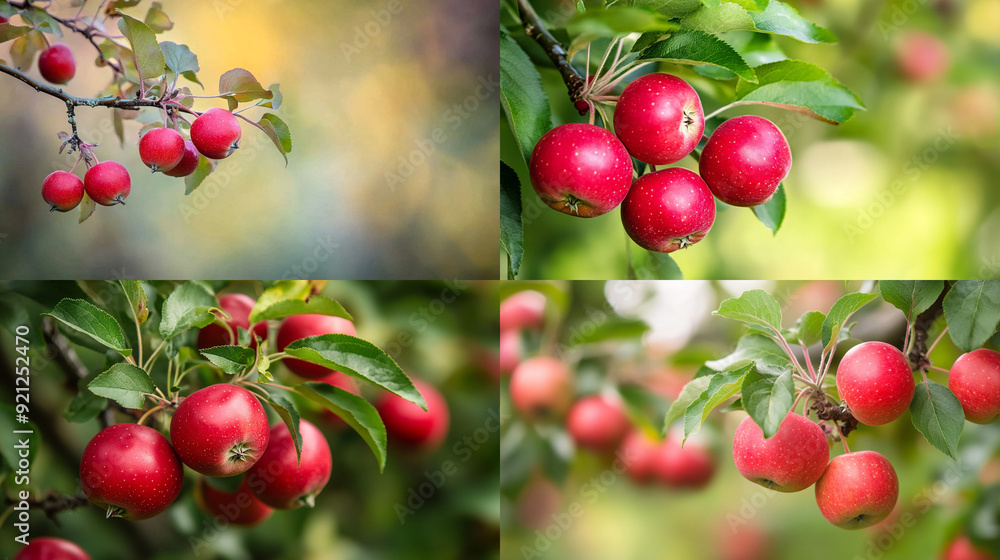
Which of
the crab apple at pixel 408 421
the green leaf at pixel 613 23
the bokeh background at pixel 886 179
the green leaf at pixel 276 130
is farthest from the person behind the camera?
the bokeh background at pixel 886 179

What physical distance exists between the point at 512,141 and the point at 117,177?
1.51 feet

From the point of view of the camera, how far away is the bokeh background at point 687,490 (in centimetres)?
97

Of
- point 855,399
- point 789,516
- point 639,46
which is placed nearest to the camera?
point 639,46

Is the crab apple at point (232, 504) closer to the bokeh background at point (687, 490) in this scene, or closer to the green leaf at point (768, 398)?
the bokeh background at point (687, 490)

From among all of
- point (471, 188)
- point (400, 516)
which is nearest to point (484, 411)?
point (400, 516)

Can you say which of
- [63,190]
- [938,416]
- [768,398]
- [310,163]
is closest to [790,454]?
[768,398]

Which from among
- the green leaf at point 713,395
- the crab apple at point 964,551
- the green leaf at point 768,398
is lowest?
the crab apple at point 964,551

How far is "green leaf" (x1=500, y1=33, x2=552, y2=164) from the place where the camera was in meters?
0.73

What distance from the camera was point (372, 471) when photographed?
1.00 meters

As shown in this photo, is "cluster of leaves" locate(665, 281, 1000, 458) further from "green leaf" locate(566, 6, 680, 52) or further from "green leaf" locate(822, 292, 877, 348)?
"green leaf" locate(566, 6, 680, 52)

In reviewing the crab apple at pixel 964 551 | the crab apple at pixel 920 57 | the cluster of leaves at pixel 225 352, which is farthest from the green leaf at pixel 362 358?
the crab apple at pixel 920 57

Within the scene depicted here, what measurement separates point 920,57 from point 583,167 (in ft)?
2.71

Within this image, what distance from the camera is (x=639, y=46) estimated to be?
67 centimetres

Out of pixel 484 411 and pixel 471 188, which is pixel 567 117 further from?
pixel 484 411
